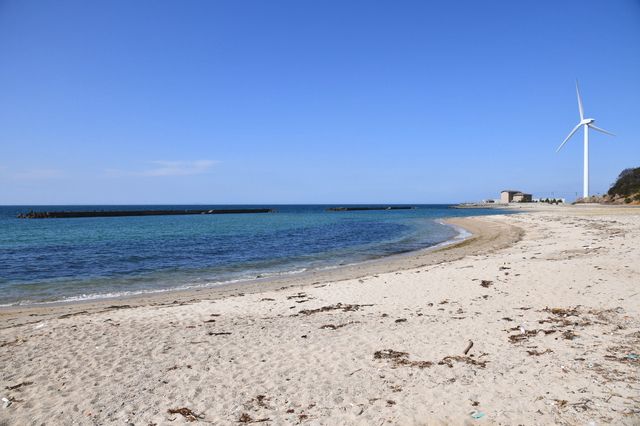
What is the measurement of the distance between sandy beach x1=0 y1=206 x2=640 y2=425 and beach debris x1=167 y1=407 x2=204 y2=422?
0.02 meters

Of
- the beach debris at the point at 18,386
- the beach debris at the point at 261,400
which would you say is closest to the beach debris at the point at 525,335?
the beach debris at the point at 261,400

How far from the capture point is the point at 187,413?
17.6ft

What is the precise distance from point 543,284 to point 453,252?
1256 centimetres

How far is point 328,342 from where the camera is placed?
26.6 feet

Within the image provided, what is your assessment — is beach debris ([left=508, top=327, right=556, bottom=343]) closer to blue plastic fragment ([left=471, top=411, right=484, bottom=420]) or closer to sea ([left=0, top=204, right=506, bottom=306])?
blue plastic fragment ([left=471, top=411, right=484, bottom=420])

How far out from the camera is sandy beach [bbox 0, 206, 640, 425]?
5297 millimetres

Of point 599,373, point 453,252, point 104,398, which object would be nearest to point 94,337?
point 104,398

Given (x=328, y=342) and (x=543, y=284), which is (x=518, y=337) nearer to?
(x=328, y=342)

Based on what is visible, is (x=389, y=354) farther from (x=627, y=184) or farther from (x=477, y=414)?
(x=627, y=184)

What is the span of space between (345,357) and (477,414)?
108 inches

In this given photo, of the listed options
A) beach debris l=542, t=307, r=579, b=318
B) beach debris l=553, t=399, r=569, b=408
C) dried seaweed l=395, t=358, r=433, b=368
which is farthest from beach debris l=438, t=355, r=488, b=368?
beach debris l=542, t=307, r=579, b=318

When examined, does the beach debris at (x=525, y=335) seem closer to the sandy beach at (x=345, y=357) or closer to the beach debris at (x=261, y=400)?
the sandy beach at (x=345, y=357)

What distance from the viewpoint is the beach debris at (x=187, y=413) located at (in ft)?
17.2

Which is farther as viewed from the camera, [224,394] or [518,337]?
[518,337]
